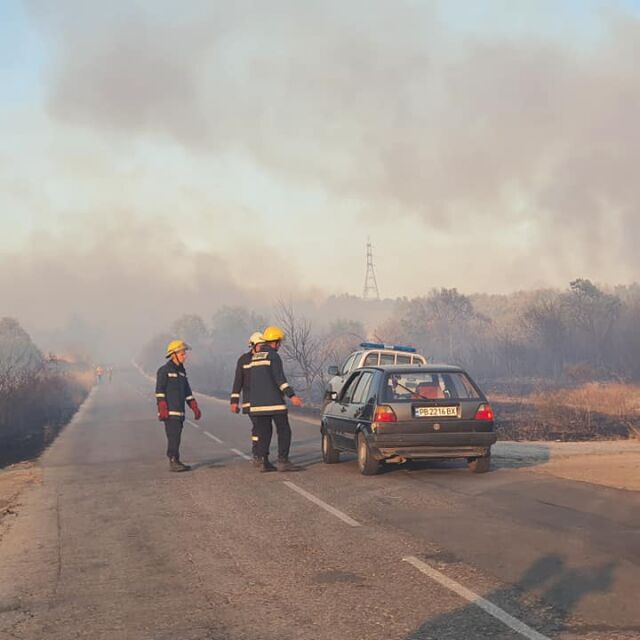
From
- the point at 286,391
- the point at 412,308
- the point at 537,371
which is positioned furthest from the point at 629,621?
the point at 412,308

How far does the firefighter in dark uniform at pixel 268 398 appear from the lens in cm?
1252

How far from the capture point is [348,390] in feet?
44.9

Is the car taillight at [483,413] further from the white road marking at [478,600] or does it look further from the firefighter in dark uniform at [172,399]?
the white road marking at [478,600]

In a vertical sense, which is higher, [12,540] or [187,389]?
[187,389]

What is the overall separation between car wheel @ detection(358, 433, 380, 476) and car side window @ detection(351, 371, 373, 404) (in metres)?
0.63

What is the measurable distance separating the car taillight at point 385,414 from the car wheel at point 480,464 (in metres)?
1.52

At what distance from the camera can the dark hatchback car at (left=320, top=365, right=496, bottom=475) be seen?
38.0 ft

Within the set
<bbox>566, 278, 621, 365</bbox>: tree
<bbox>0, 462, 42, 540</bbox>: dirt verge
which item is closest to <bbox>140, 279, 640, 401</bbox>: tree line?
<bbox>566, 278, 621, 365</bbox>: tree

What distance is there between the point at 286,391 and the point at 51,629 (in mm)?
7330

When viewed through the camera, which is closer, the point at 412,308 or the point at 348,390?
the point at 348,390

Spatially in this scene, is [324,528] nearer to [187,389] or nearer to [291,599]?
[291,599]

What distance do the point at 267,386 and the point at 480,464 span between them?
343 cm

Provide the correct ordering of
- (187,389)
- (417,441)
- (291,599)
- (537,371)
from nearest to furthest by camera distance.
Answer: (291,599)
(417,441)
(187,389)
(537,371)

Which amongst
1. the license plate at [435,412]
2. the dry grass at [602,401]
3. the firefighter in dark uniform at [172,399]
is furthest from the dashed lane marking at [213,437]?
the dry grass at [602,401]
